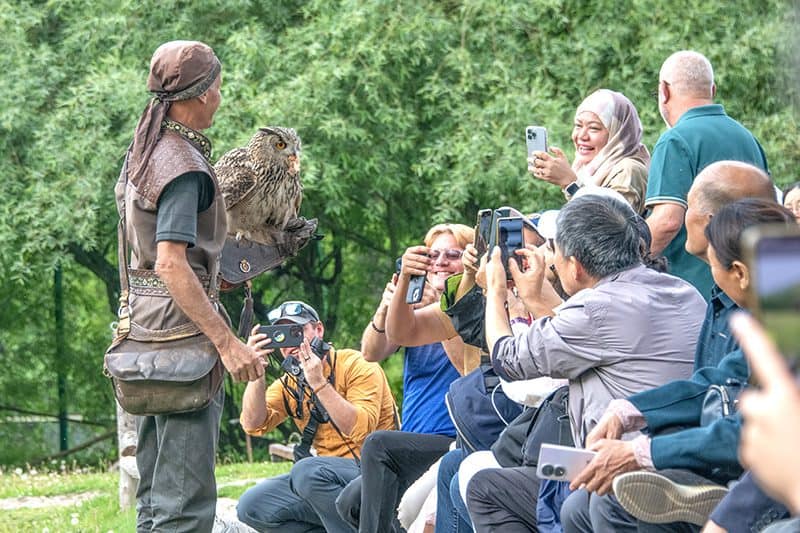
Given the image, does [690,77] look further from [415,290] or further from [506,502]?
[506,502]

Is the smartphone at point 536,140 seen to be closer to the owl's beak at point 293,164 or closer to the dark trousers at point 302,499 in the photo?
the owl's beak at point 293,164

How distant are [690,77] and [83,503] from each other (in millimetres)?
4699

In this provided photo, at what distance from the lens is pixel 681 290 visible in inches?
159

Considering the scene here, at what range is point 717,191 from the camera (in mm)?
4133

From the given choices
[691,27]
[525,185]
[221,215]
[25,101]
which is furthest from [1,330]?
[221,215]

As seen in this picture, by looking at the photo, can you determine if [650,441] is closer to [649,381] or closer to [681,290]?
[649,381]

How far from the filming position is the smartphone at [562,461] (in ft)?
11.7

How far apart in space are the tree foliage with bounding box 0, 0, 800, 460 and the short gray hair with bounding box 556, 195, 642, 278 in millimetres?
5613

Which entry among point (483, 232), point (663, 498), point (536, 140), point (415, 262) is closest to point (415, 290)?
point (415, 262)

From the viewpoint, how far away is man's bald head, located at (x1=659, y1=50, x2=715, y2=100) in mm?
5391

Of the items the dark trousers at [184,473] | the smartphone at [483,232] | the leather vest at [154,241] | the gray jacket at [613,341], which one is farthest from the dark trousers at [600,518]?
the leather vest at [154,241]

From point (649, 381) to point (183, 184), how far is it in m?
1.57

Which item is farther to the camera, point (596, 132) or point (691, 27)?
point (691, 27)

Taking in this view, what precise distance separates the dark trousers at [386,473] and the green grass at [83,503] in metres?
1.92
